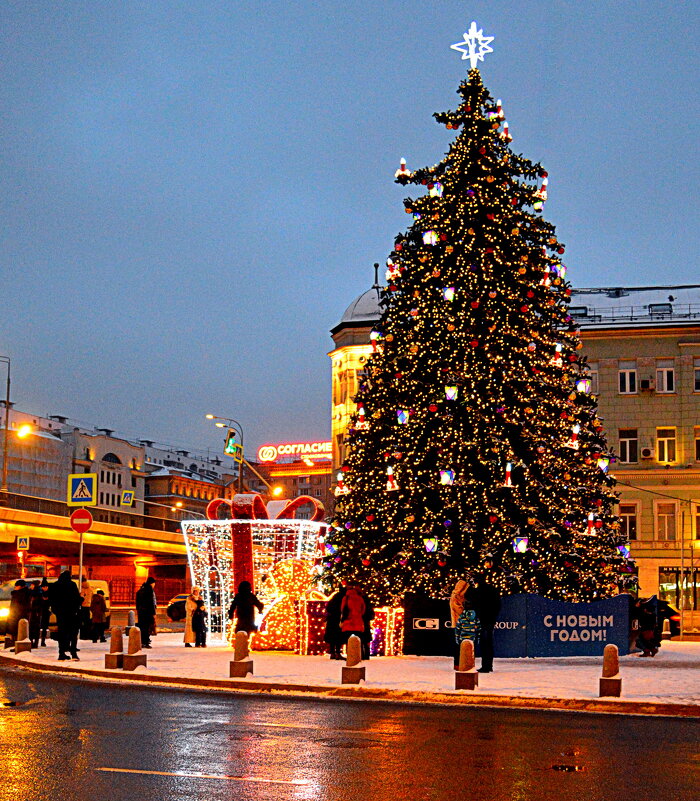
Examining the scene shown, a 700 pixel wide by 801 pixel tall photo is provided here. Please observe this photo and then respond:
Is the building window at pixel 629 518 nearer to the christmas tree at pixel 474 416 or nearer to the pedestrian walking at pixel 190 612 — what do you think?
the christmas tree at pixel 474 416

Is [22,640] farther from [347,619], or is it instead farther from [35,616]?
[347,619]

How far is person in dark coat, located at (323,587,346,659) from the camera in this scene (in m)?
24.6

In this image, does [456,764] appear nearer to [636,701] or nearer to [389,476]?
[636,701]

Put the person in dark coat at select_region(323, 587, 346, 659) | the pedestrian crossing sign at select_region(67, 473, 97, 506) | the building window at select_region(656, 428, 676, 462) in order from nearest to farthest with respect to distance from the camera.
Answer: the person in dark coat at select_region(323, 587, 346, 659) → the pedestrian crossing sign at select_region(67, 473, 97, 506) → the building window at select_region(656, 428, 676, 462)

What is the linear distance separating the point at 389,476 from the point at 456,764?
15286mm

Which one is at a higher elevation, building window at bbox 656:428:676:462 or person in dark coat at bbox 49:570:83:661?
building window at bbox 656:428:676:462

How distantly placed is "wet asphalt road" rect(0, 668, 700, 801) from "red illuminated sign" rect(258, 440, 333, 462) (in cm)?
11636

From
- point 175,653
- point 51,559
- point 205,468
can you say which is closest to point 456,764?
point 175,653

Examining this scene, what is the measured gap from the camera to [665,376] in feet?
196

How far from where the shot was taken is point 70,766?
33.3 ft

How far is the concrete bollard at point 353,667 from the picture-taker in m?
18.0

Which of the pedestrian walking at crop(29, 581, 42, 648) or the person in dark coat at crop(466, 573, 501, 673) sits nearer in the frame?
the person in dark coat at crop(466, 573, 501, 673)

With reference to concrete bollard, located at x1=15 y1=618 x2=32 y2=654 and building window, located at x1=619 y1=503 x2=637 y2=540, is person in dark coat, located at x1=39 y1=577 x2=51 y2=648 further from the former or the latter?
building window, located at x1=619 y1=503 x2=637 y2=540

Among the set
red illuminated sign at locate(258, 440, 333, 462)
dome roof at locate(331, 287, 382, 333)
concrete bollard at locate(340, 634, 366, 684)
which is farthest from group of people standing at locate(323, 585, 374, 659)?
red illuminated sign at locate(258, 440, 333, 462)
